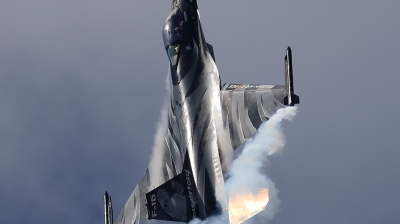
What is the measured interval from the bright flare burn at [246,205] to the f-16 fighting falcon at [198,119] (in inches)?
18.9

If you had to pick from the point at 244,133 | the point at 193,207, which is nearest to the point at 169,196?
the point at 193,207

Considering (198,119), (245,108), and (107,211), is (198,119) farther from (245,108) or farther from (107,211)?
(107,211)

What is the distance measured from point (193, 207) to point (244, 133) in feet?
16.5

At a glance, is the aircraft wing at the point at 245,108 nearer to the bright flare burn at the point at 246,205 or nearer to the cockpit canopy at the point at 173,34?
the cockpit canopy at the point at 173,34

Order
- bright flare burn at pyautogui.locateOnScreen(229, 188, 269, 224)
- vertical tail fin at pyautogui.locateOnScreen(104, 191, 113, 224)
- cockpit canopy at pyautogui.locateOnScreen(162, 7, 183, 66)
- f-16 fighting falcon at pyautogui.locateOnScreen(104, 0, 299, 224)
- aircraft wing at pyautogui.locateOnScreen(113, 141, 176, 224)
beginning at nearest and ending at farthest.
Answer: bright flare burn at pyautogui.locateOnScreen(229, 188, 269, 224) → f-16 fighting falcon at pyautogui.locateOnScreen(104, 0, 299, 224) → vertical tail fin at pyautogui.locateOnScreen(104, 191, 113, 224) → cockpit canopy at pyautogui.locateOnScreen(162, 7, 183, 66) → aircraft wing at pyautogui.locateOnScreen(113, 141, 176, 224)

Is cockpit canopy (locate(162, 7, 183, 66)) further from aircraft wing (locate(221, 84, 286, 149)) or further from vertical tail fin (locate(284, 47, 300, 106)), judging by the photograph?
vertical tail fin (locate(284, 47, 300, 106))

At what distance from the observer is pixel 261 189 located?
5503 cm

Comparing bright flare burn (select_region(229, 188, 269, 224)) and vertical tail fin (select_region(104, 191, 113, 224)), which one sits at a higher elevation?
bright flare burn (select_region(229, 188, 269, 224))

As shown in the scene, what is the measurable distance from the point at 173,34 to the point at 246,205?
11.4m

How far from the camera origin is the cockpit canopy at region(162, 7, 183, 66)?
59531 millimetres

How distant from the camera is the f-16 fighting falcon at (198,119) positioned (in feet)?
185

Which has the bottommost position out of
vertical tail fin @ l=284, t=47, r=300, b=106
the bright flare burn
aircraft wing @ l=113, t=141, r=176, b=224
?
aircraft wing @ l=113, t=141, r=176, b=224

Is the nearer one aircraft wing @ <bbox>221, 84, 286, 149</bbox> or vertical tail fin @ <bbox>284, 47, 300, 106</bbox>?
vertical tail fin @ <bbox>284, 47, 300, 106</bbox>

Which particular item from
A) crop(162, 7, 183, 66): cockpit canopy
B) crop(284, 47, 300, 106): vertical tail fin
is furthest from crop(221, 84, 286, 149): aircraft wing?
crop(162, 7, 183, 66): cockpit canopy
